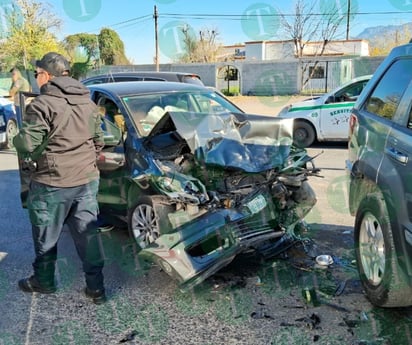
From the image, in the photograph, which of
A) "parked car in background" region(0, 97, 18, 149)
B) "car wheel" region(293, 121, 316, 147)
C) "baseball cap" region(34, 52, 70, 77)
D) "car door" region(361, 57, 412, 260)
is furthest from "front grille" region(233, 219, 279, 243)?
"parked car in background" region(0, 97, 18, 149)

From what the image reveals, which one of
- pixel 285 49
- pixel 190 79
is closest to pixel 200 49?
pixel 285 49

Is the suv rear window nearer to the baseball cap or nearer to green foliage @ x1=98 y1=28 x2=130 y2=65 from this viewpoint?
the baseball cap

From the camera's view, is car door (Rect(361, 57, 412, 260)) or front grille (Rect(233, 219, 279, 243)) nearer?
car door (Rect(361, 57, 412, 260))

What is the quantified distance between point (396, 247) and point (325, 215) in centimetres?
263

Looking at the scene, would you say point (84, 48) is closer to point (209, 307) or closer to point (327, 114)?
point (327, 114)

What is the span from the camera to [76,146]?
11.2 feet

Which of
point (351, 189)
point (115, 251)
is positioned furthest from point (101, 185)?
point (351, 189)

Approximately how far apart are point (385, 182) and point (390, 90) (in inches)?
33.7

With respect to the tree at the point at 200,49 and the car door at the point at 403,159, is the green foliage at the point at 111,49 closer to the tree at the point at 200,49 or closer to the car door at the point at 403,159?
the tree at the point at 200,49

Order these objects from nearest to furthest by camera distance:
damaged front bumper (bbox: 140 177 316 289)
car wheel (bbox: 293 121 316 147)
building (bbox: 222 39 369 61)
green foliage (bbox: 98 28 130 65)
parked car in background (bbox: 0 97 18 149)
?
damaged front bumper (bbox: 140 177 316 289) < car wheel (bbox: 293 121 316 147) < parked car in background (bbox: 0 97 18 149) < building (bbox: 222 39 369 61) < green foliage (bbox: 98 28 130 65)

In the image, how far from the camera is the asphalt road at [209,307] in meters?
3.06

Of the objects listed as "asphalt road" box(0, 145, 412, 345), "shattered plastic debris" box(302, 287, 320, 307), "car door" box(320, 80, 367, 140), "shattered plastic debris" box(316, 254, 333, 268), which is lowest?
"asphalt road" box(0, 145, 412, 345)

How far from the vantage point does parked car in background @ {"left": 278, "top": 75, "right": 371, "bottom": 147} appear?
9.92 meters

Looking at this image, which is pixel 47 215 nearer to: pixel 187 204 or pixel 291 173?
pixel 187 204
